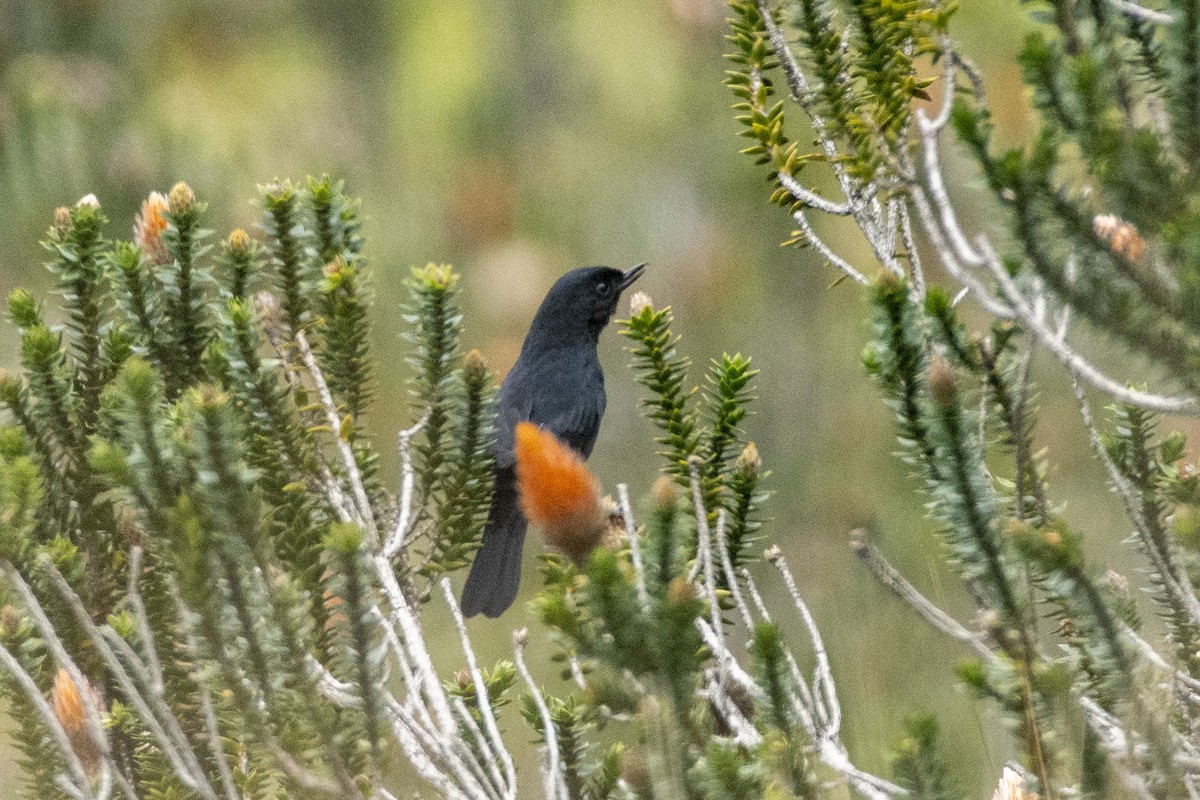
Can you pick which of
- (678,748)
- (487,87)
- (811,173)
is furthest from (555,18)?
(678,748)

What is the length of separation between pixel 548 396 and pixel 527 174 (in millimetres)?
2373

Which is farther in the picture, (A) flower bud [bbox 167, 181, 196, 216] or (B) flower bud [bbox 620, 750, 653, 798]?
(A) flower bud [bbox 167, 181, 196, 216]

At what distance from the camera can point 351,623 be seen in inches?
42.6

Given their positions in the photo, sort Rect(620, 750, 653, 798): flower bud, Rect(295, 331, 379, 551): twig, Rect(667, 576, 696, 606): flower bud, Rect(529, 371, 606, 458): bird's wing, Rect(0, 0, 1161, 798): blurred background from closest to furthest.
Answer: Rect(667, 576, 696, 606): flower bud
Rect(620, 750, 653, 798): flower bud
Rect(295, 331, 379, 551): twig
Rect(529, 371, 606, 458): bird's wing
Rect(0, 0, 1161, 798): blurred background

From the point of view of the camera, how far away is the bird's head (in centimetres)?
412

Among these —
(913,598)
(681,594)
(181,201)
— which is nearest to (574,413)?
(181,201)

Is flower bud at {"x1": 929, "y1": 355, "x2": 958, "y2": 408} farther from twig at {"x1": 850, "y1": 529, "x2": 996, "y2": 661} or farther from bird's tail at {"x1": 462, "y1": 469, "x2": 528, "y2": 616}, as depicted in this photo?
bird's tail at {"x1": 462, "y1": 469, "x2": 528, "y2": 616}

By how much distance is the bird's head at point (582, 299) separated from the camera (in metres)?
4.12

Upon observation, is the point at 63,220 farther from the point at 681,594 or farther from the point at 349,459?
the point at 681,594

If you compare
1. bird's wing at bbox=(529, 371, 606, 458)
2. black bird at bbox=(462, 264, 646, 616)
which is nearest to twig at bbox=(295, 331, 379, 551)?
black bird at bbox=(462, 264, 646, 616)

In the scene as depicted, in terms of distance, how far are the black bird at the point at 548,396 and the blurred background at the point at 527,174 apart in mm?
738

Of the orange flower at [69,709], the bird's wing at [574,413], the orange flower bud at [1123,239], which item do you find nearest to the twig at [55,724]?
the orange flower at [69,709]

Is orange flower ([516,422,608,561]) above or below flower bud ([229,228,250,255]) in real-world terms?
below

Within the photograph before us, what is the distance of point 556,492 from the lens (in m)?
1.02
